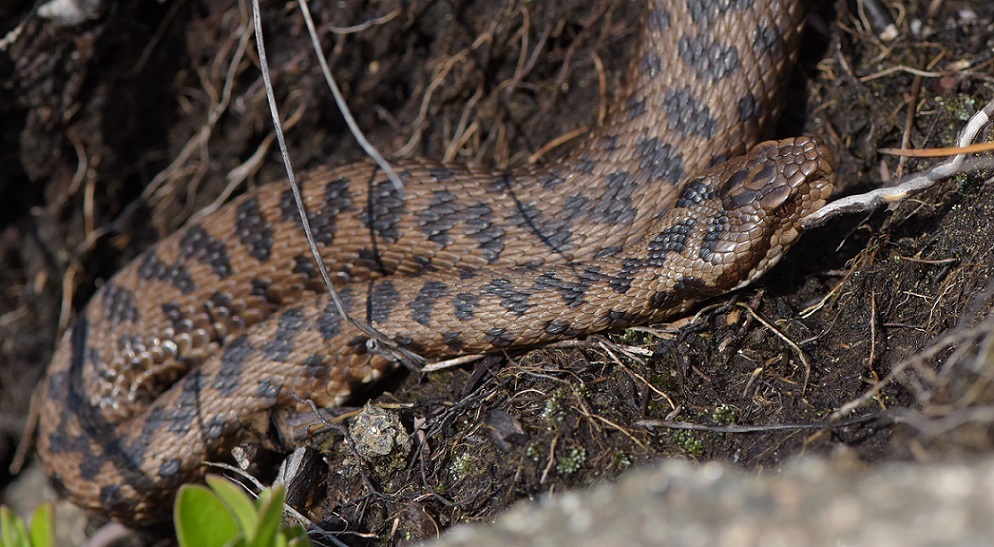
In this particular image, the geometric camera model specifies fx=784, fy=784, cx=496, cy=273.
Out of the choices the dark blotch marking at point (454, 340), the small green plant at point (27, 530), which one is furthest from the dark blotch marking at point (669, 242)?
the small green plant at point (27, 530)

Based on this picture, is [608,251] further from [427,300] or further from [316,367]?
[316,367]

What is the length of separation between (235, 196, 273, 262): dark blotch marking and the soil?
0.71 metres

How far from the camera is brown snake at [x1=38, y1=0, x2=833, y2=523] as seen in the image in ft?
15.0

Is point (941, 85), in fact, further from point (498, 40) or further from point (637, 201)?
point (498, 40)

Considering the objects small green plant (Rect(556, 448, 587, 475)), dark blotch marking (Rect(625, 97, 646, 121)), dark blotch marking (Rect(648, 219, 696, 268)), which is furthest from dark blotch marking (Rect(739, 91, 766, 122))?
small green plant (Rect(556, 448, 587, 475))

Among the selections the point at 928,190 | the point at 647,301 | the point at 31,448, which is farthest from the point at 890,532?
the point at 31,448

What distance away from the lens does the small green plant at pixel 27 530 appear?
127 inches

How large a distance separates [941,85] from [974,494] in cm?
372

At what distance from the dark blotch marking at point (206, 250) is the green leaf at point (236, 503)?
2666 mm

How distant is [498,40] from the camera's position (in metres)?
5.83

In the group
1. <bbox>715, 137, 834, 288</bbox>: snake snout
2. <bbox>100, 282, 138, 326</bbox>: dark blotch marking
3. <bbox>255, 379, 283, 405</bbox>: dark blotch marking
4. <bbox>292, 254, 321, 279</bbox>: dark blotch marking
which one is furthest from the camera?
<bbox>100, 282, 138, 326</bbox>: dark blotch marking

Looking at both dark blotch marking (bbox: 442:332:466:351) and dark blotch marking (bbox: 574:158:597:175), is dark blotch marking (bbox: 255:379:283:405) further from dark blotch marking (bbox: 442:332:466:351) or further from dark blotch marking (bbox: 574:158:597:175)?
dark blotch marking (bbox: 574:158:597:175)

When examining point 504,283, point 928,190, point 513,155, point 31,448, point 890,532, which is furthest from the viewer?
point 31,448

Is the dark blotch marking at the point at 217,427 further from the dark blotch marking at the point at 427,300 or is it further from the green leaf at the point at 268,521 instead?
the green leaf at the point at 268,521
